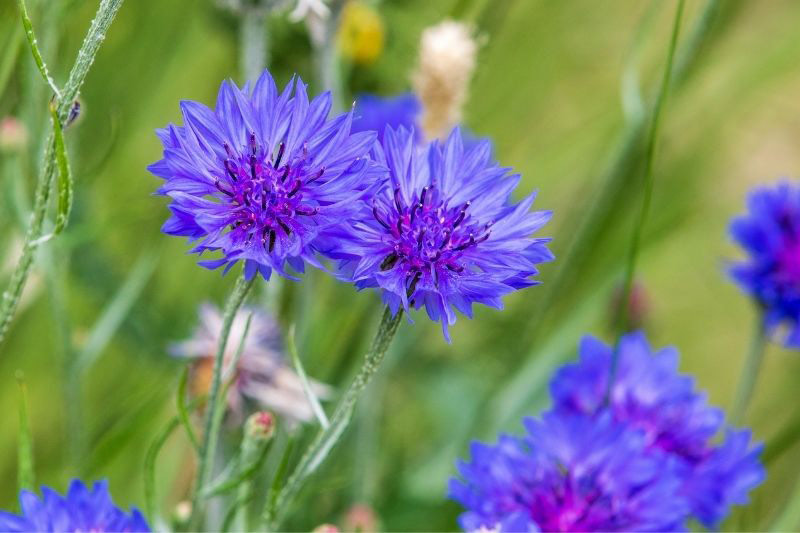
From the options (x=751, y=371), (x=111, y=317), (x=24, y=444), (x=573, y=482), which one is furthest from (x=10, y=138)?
(x=751, y=371)

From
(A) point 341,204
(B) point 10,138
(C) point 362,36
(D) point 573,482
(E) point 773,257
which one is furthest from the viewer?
(C) point 362,36

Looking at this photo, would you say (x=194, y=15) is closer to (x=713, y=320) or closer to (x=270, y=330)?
(x=270, y=330)

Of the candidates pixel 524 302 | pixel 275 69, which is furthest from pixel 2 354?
pixel 524 302

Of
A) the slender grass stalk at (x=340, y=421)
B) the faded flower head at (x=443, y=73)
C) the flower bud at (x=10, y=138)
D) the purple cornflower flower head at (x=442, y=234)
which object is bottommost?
the slender grass stalk at (x=340, y=421)

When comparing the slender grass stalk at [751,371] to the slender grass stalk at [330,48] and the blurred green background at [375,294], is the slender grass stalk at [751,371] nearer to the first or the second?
the blurred green background at [375,294]

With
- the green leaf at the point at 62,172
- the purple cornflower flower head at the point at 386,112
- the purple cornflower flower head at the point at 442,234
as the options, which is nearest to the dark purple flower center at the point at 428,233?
the purple cornflower flower head at the point at 442,234

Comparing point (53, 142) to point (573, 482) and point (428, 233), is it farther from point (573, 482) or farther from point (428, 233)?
point (573, 482)

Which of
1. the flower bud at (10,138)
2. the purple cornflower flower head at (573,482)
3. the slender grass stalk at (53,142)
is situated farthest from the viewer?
the flower bud at (10,138)
